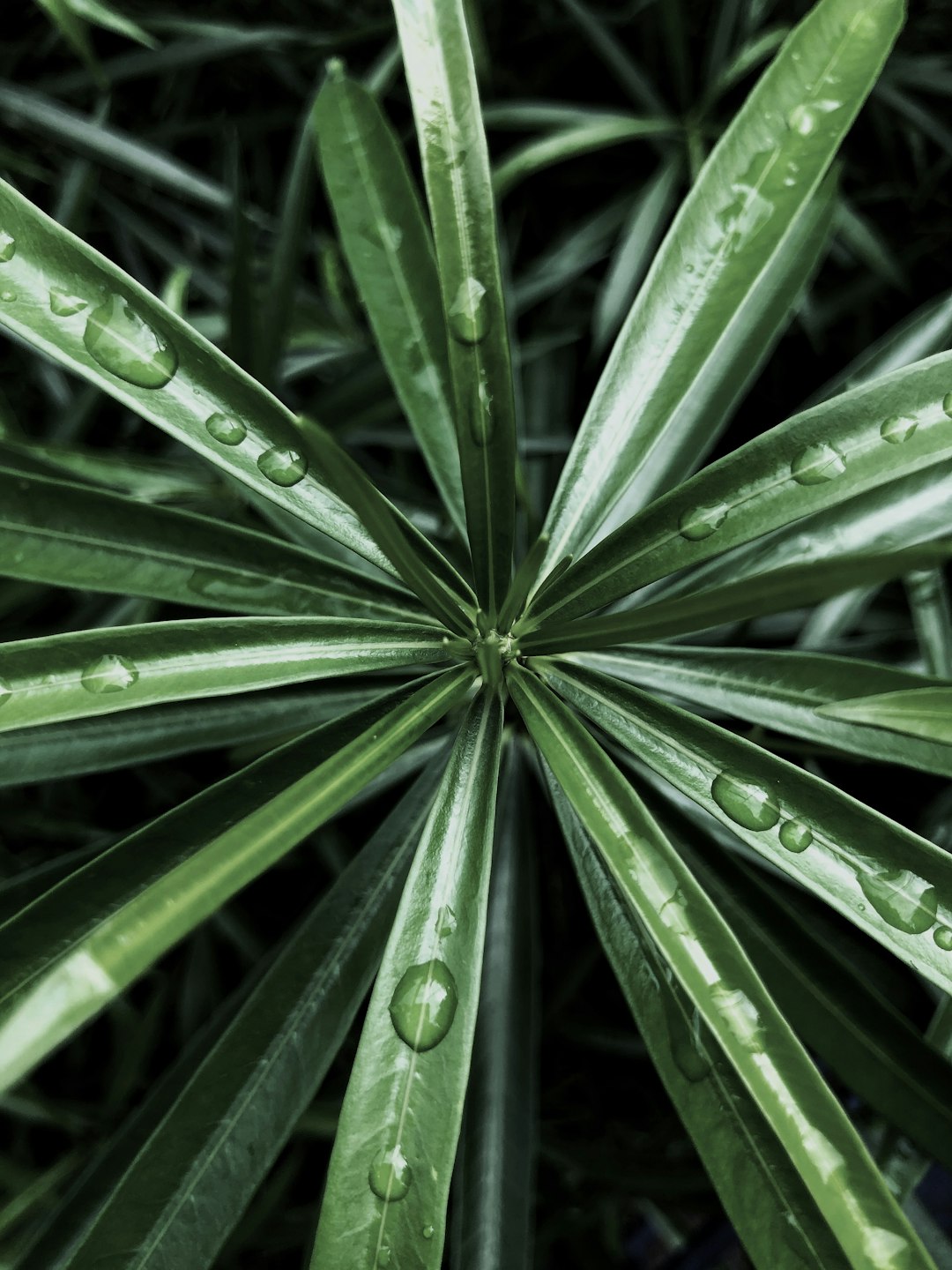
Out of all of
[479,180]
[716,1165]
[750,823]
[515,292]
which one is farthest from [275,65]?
[716,1165]

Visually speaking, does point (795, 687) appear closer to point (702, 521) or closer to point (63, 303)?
point (702, 521)

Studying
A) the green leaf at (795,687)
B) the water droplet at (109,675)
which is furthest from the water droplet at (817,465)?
the water droplet at (109,675)

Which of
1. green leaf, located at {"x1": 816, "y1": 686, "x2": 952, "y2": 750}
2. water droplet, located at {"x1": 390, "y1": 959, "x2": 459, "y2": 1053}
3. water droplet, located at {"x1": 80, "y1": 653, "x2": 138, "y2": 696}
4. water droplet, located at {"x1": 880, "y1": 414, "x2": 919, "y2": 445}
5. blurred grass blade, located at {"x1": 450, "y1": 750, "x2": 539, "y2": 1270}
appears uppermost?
water droplet, located at {"x1": 880, "y1": 414, "x2": 919, "y2": 445}

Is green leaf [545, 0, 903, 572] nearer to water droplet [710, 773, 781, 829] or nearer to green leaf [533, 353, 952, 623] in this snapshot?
green leaf [533, 353, 952, 623]

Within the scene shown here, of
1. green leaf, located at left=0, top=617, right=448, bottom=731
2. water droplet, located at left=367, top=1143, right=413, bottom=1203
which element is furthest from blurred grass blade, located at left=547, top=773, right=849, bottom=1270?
green leaf, located at left=0, top=617, right=448, bottom=731

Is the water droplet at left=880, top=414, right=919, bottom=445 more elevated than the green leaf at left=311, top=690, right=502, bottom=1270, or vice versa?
the water droplet at left=880, top=414, right=919, bottom=445

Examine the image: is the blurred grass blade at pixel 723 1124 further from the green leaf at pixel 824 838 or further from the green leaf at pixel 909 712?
the green leaf at pixel 909 712

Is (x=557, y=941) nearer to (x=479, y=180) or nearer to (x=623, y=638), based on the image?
(x=623, y=638)
